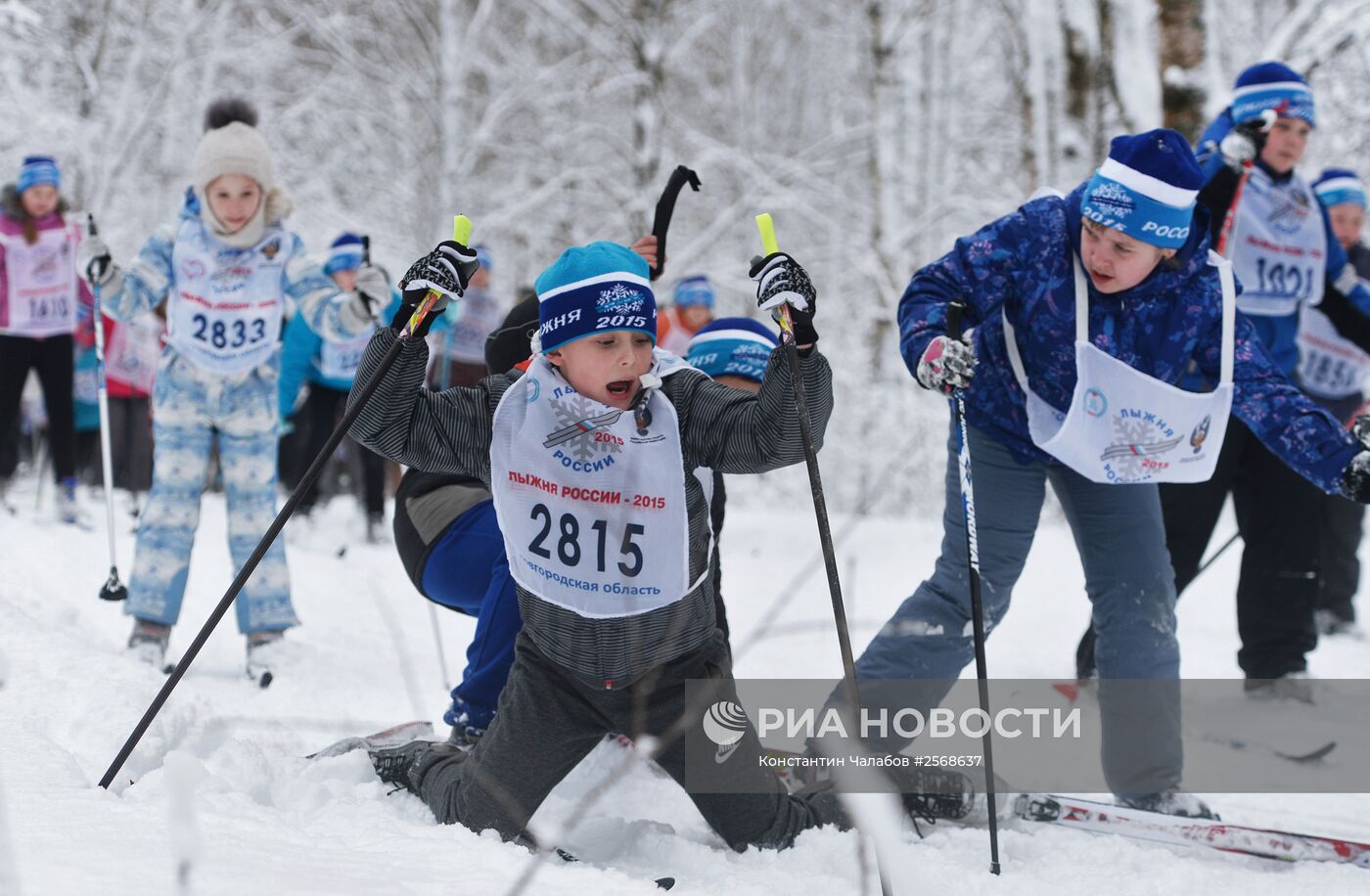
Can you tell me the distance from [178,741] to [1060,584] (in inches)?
204

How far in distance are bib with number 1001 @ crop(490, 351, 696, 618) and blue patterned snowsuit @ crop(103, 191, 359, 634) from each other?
1985 mm

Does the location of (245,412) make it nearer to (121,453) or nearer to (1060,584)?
(1060,584)

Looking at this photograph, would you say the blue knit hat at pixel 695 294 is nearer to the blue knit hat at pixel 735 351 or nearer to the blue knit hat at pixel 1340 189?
the blue knit hat at pixel 1340 189

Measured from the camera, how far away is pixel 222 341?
4.37 m

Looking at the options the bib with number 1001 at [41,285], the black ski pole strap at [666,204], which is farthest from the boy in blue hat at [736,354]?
the bib with number 1001 at [41,285]

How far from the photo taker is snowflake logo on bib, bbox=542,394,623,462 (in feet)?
8.68

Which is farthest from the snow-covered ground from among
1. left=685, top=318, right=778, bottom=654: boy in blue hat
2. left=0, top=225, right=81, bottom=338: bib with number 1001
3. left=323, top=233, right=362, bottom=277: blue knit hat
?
left=323, top=233, right=362, bottom=277: blue knit hat

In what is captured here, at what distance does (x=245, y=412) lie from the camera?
4477 mm

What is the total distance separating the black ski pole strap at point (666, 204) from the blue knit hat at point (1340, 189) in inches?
169

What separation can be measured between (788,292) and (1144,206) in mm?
1066

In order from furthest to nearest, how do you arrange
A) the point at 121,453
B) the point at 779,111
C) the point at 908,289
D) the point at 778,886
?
the point at 779,111 → the point at 121,453 → the point at 908,289 → the point at 778,886

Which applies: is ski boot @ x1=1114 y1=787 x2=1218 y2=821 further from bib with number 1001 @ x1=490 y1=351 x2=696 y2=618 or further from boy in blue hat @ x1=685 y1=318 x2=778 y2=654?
bib with number 1001 @ x1=490 y1=351 x2=696 y2=618

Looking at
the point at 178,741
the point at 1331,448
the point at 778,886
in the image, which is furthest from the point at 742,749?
the point at 1331,448

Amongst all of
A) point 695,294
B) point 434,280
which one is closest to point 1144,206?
point 434,280
